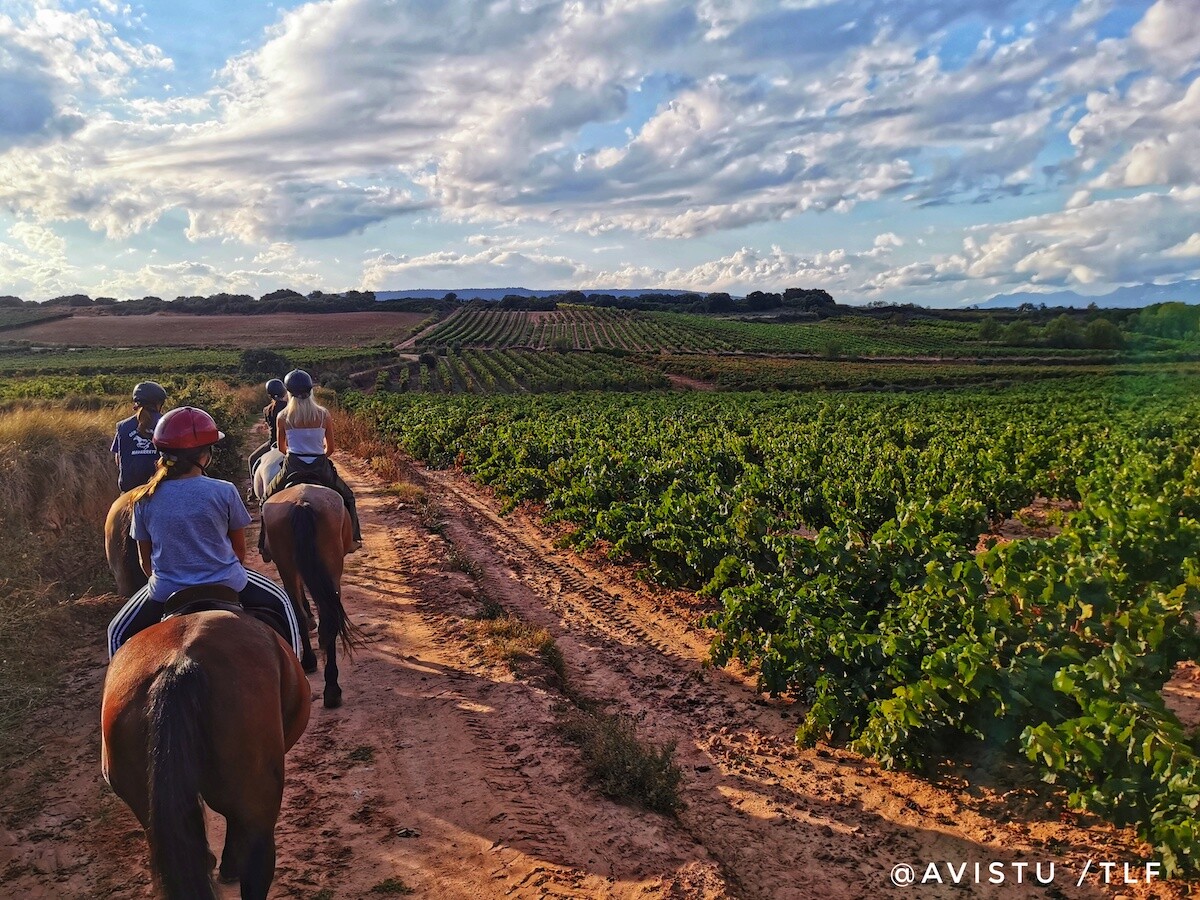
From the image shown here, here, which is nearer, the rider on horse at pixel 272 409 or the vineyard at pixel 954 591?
the vineyard at pixel 954 591

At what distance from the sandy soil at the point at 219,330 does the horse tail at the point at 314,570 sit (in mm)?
77098

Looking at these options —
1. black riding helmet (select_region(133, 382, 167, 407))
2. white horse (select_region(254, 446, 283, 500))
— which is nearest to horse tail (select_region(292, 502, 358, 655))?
white horse (select_region(254, 446, 283, 500))

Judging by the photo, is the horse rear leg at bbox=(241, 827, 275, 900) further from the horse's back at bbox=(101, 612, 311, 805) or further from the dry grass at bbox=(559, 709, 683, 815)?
the dry grass at bbox=(559, 709, 683, 815)

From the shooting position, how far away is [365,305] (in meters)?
122

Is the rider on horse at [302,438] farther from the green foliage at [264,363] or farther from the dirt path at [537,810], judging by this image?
the green foliage at [264,363]

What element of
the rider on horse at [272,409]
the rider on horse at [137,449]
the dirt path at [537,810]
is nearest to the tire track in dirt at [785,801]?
the dirt path at [537,810]

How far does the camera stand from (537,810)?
4.80 m

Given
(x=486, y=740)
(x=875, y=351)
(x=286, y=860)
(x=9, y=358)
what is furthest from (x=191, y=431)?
(x=875, y=351)

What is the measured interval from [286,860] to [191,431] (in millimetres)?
2608

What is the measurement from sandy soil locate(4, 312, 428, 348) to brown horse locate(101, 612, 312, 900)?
80094 millimetres

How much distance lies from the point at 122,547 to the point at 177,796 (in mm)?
2861

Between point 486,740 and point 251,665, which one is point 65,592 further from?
point 251,665

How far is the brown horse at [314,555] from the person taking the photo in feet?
20.8

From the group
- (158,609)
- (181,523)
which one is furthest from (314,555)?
(181,523)
